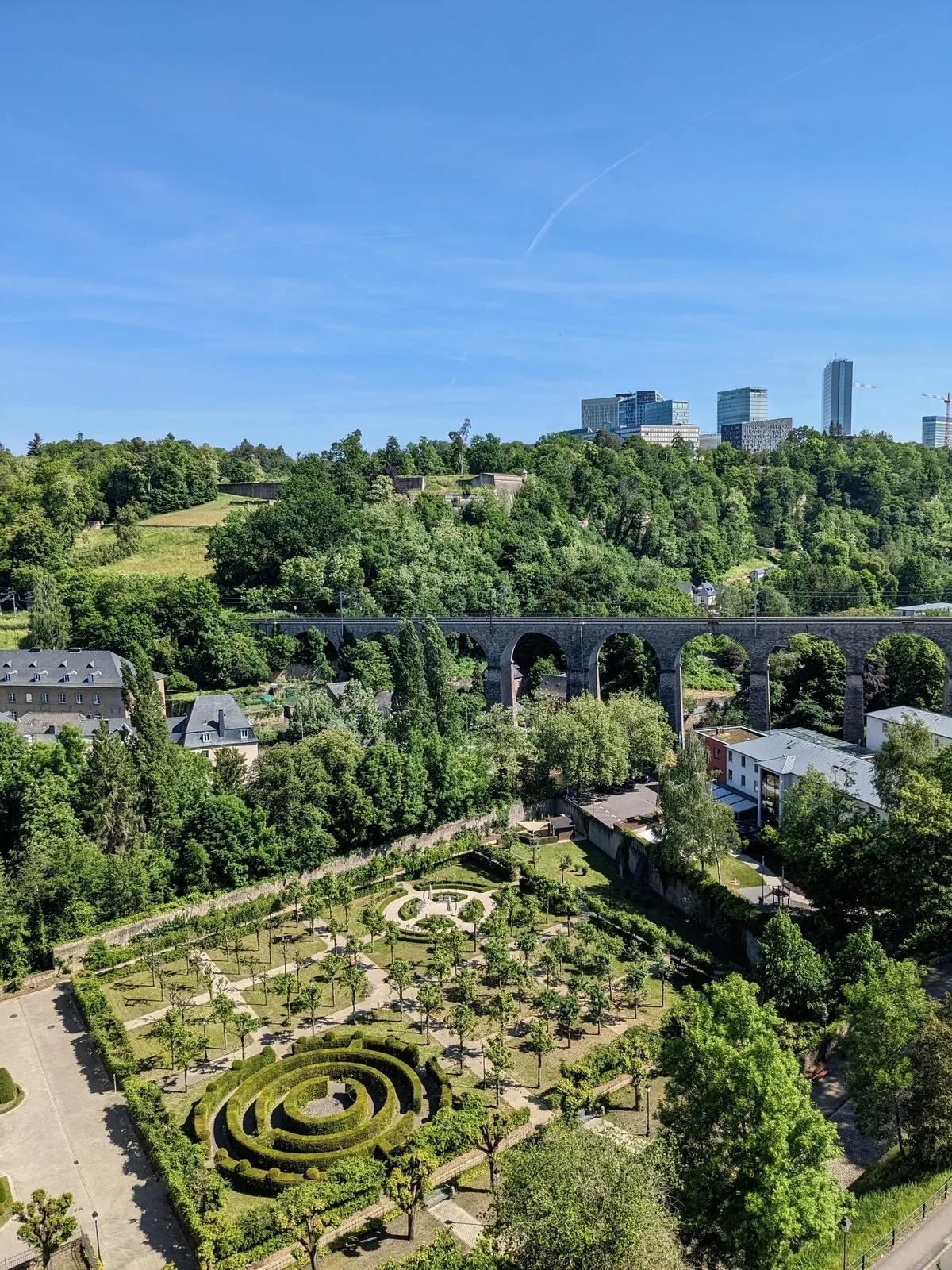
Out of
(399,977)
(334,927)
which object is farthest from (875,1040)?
(334,927)

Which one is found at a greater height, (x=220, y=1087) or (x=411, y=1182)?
(x=411, y=1182)

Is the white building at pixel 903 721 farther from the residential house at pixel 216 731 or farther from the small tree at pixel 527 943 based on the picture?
the residential house at pixel 216 731

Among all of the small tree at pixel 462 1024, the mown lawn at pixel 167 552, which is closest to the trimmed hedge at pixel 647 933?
the small tree at pixel 462 1024

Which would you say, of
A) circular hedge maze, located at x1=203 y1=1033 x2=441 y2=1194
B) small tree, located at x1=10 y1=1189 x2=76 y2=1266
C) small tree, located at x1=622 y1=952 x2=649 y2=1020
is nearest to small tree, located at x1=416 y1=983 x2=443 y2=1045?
circular hedge maze, located at x1=203 y1=1033 x2=441 y2=1194

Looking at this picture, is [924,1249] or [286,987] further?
[286,987]

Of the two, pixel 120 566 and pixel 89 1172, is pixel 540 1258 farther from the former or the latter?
pixel 120 566

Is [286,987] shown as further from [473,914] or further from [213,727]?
[213,727]

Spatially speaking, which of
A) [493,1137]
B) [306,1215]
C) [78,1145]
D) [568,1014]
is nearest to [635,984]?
[568,1014]
